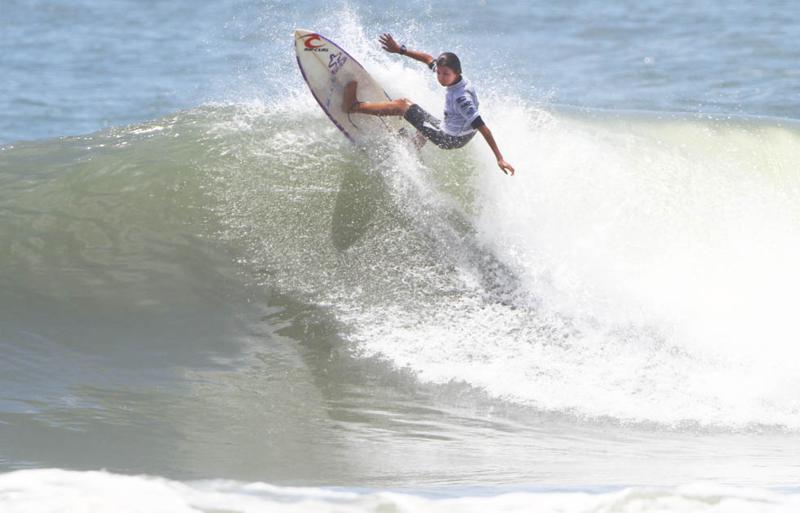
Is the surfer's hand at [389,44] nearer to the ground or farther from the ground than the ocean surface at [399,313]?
→ farther from the ground

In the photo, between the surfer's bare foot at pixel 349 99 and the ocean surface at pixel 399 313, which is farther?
the surfer's bare foot at pixel 349 99

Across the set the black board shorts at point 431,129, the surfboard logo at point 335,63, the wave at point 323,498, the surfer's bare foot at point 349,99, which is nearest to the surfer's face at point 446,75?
the black board shorts at point 431,129

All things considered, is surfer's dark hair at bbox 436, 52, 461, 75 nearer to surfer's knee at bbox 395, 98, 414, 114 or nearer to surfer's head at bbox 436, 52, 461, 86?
surfer's head at bbox 436, 52, 461, 86

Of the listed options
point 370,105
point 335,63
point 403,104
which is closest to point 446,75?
point 403,104

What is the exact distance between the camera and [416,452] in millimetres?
6316

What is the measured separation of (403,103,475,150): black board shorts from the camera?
30.3 feet

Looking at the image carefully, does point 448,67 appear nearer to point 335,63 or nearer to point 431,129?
point 431,129

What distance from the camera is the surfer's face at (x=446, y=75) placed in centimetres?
884

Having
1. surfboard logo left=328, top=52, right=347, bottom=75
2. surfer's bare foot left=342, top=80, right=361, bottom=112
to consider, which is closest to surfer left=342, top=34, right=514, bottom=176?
surfer's bare foot left=342, top=80, right=361, bottom=112

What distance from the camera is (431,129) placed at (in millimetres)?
9320

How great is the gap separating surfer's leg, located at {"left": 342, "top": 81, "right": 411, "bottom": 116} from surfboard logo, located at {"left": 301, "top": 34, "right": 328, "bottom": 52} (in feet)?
1.34

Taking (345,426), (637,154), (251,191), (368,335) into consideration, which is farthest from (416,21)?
(345,426)

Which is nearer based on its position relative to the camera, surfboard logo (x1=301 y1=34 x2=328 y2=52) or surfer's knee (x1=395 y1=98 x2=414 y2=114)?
surfer's knee (x1=395 y1=98 x2=414 y2=114)

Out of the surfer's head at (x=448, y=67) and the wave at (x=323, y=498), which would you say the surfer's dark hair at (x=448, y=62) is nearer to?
the surfer's head at (x=448, y=67)
